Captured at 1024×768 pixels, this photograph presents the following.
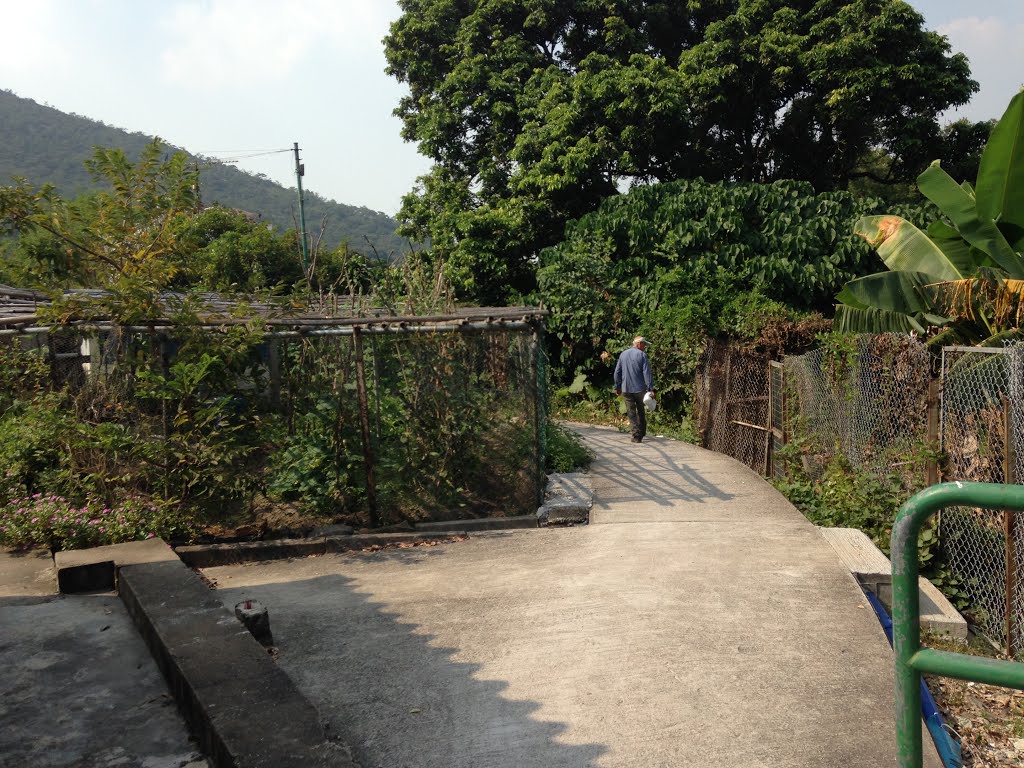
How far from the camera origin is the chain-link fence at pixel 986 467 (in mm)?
5777

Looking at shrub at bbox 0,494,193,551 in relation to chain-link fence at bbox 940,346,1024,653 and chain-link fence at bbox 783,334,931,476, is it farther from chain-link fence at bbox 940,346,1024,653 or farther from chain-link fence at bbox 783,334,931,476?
chain-link fence at bbox 940,346,1024,653

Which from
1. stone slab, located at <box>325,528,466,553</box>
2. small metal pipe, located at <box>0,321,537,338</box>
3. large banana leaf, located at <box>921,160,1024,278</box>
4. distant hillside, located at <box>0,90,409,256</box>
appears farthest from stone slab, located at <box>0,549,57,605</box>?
distant hillside, located at <box>0,90,409,256</box>

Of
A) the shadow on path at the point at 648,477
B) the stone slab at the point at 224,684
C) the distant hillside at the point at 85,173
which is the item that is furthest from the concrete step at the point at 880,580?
the distant hillside at the point at 85,173

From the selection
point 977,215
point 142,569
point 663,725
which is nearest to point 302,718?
point 663,725

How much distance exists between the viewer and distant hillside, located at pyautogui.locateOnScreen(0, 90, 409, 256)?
3258 inches

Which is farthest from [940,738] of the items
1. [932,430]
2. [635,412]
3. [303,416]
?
[635,412]

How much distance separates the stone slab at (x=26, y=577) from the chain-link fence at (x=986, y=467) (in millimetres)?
6927

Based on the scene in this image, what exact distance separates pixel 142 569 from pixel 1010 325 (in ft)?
27.2

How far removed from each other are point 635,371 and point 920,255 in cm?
425

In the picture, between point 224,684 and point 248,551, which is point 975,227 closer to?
point 248,551

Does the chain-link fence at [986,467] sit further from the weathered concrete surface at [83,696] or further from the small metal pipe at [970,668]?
the weathered concrete surface at [83,696]

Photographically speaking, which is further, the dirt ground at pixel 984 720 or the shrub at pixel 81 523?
the shrub at pixel 81 523

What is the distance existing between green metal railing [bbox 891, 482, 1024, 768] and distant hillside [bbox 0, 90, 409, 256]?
242 feet

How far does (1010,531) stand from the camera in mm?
5762
